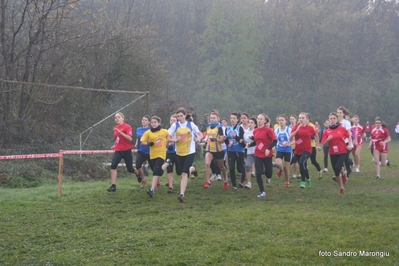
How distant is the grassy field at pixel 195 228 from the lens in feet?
19.6

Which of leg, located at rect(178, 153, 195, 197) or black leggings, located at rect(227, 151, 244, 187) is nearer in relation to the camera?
leg, located at rect(178, 153, 195, 197)

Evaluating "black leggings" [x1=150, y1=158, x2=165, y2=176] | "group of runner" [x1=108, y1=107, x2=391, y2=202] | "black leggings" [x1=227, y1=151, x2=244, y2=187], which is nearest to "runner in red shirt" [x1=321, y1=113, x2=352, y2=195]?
"group of runner" [x1=108, y1=107, x2=391, y2=202]

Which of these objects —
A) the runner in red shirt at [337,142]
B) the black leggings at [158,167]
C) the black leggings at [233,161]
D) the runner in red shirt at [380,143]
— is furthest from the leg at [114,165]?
the runner in red shirt at [380,143]

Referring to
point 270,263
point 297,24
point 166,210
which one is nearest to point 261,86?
point 297,24

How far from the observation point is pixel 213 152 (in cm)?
1199

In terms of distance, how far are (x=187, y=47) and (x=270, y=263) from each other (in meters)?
44.2

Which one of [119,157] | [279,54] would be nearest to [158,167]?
[119,157]

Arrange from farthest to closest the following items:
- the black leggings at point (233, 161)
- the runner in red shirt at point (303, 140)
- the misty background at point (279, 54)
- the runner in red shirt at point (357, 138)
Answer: the misty background at point (279, 54)
the runner in red shirt at point (357, 138)
the runner in red shirt at point (303, 140)
the black leggings at point (233, 161)

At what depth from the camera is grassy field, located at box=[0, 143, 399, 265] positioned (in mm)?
5977

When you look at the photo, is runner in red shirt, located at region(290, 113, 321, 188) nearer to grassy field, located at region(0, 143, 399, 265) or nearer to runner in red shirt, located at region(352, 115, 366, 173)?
grassy field, located at region(0, 143, 399, 265)

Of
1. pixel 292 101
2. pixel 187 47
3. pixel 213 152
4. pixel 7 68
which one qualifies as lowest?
pixel 213 152

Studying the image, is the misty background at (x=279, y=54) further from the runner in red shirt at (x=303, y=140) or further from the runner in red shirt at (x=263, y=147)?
the runner in red shirt at (x=263, y=147)

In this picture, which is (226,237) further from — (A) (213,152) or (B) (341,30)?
(B) (341,30)

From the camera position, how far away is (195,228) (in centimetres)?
742
